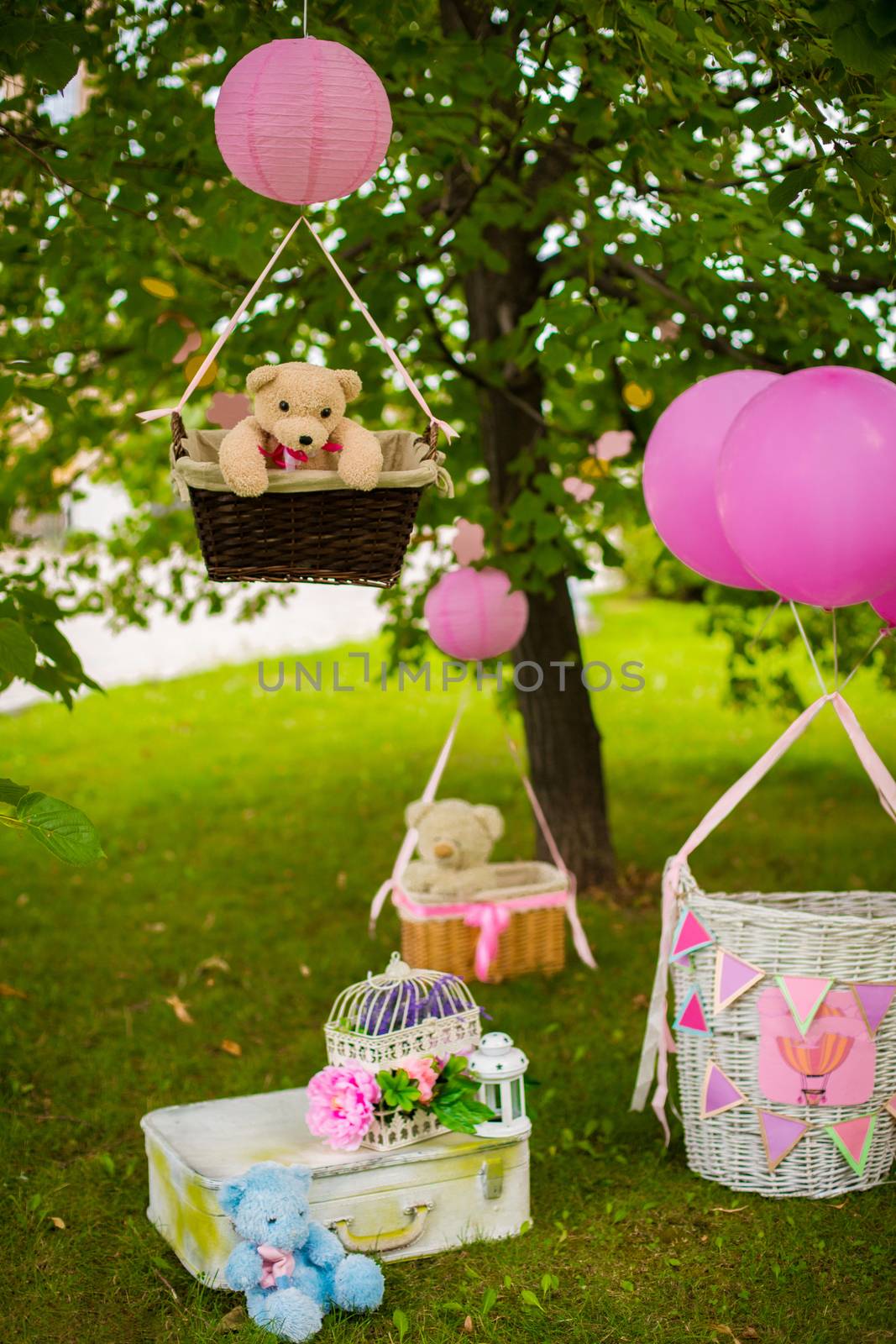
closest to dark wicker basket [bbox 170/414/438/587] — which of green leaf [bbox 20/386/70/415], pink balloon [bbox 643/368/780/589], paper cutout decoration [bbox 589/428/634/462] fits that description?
pink balloon [bbox 643/368/780/589]

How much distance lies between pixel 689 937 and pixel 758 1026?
29cm

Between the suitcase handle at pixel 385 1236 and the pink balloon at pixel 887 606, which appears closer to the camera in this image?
the suitcase handle at pixel 385 1236

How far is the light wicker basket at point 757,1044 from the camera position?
345 centimetres

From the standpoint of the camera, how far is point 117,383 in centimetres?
610

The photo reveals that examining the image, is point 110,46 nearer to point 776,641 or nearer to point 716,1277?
point 776,641

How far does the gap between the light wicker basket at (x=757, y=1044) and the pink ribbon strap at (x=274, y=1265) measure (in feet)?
4.06

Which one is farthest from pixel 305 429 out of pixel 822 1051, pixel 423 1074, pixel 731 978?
pixel 822 1051

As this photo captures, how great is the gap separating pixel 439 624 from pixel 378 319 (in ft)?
3.66

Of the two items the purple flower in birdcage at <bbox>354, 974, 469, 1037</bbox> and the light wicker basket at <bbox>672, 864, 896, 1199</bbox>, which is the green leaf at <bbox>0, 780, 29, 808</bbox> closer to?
the purple flower in birdcage at <bbox>354, 974, 469, 1037</bbox>

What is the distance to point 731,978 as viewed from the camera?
3.50 m

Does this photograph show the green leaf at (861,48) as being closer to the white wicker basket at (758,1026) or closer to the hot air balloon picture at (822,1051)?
the white wicker basket at (758,1026)

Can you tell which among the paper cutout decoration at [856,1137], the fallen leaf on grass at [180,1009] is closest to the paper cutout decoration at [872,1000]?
the paper cutout decoration at [856,1137]

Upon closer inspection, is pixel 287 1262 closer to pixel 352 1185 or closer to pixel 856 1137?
pixel 352 1185

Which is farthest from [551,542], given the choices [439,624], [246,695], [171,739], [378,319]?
[246,695]
